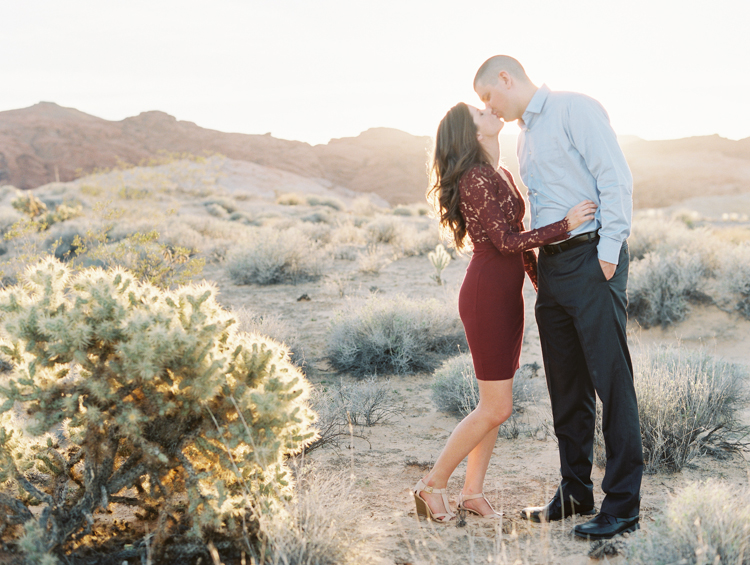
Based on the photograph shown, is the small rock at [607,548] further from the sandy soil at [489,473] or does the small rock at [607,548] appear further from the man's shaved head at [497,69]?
the man's shaved head at [497,69]

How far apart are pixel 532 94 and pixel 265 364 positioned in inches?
82.5

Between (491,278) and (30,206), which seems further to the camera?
(30,206)

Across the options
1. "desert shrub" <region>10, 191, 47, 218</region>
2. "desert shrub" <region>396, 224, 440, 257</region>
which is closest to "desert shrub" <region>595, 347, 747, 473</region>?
"desert shrub" <region>396, 224, 440, 257</region>

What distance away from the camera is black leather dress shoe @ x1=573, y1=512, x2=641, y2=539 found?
9.34ft

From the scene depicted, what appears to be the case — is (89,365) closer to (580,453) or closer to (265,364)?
(265,364)

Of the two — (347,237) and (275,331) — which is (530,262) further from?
(347,237)

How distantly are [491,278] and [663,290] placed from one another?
6.48m

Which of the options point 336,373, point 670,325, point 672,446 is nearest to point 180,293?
point 672,446

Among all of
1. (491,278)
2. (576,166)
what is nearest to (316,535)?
(491,278)

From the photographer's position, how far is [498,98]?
3117 millimetres

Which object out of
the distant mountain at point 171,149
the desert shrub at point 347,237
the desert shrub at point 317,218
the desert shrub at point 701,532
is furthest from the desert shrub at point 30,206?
the distant mountain at point 171,149

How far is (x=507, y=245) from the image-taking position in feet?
9.50

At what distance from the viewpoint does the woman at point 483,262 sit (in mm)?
2988

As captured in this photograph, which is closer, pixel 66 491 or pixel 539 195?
pixel 66 491
